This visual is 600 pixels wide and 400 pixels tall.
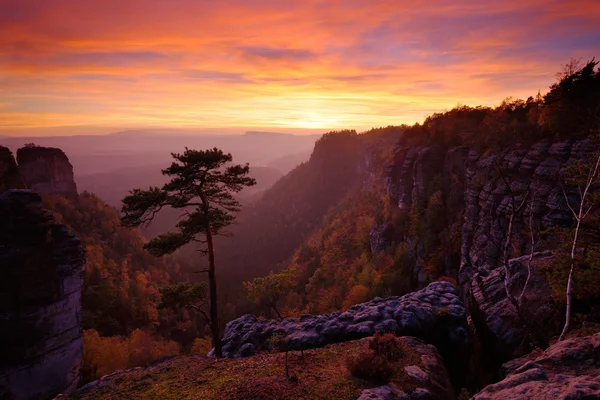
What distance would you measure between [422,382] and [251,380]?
7.68 m

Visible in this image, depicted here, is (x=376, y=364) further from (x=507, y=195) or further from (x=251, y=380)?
(x=507, y=195)

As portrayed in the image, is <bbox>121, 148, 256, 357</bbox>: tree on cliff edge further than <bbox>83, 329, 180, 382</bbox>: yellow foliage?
No

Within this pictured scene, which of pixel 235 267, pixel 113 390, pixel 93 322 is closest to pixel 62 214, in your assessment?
pixel 93 322

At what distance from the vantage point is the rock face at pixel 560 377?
7.58 meters

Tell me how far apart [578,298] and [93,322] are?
7267 cm

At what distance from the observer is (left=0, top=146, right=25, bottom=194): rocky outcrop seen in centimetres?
6744

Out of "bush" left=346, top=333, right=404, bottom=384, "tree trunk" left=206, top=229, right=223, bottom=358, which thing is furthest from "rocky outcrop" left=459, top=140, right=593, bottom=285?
"tree trunk" left=206, top=229, right=223, bottom=358

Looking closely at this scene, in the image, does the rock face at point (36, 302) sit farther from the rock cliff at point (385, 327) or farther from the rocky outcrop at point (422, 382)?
the rocky outcrop at point (422, 382)

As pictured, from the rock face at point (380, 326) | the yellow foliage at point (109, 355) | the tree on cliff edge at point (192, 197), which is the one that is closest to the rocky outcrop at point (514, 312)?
the rock face at point (380, 326)

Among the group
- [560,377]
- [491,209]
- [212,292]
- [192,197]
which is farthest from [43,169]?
[560,377]

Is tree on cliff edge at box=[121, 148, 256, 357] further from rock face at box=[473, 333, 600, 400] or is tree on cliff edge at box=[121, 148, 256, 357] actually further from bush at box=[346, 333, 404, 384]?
rock face at box=[473, 333, 600, 400]

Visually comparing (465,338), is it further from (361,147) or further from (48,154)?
(361,147)

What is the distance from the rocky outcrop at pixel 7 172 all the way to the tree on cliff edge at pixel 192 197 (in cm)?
7033

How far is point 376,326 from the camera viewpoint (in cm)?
2003
